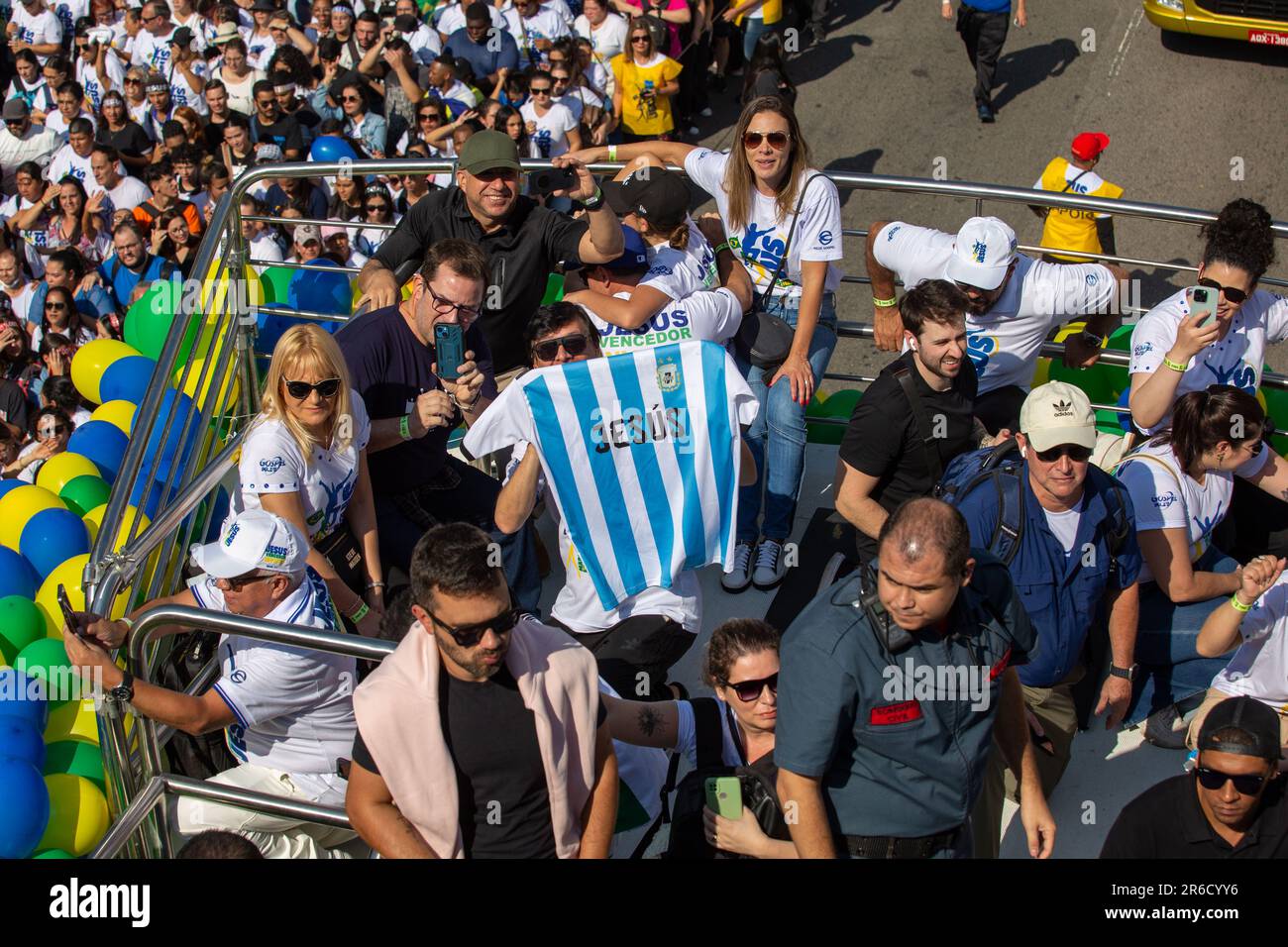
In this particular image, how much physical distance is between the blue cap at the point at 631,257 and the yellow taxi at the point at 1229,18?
26.5 feet

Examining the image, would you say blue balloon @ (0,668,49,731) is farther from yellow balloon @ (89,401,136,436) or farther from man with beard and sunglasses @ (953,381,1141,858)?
man with beard and sunglasses @ (953,381,1141,858)

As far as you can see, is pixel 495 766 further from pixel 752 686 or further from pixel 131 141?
pixel 131 141

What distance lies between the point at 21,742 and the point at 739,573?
9.35 feet

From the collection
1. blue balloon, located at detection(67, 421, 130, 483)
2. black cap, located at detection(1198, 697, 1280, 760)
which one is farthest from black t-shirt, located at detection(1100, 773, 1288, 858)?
blue balloon, located at detection(67, 421, 130, 483)

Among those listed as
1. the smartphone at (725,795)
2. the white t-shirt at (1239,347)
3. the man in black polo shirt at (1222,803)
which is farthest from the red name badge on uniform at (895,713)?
the white t-shirt at (1239,347)

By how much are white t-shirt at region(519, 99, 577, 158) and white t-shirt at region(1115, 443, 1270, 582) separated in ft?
21.1

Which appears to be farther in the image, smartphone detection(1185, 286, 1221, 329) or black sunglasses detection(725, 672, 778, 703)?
smartphone detection(1185, 286, 1221, 329)

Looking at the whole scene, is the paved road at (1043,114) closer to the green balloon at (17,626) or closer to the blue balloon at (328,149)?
the blue balloon at (328,149)

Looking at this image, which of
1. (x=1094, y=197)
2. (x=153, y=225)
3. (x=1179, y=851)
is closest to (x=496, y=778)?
(x=1179, y=851)

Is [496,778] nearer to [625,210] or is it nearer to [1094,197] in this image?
[625,210]

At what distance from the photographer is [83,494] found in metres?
6.49

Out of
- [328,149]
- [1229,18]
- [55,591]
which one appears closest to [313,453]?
[55,591]

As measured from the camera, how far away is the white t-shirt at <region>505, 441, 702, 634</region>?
475 centimetres
